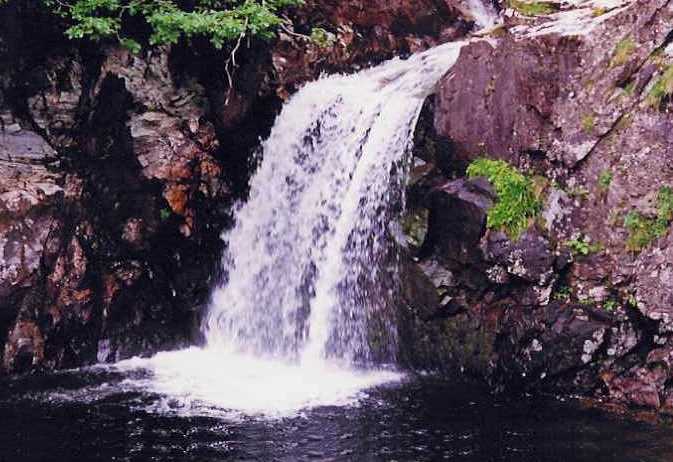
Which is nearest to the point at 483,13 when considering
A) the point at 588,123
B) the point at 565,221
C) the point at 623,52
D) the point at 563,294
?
the point at 623,52

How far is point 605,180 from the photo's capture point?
8180 mm

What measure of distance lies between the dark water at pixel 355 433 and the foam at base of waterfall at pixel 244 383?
0.28 metres

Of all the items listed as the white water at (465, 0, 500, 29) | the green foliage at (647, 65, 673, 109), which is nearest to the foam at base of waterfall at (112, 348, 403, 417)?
the green foliage at (647, 65, 673, 109)

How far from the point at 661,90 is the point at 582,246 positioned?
2.03 meters

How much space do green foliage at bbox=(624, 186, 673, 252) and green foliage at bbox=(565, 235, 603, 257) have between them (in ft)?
1.18

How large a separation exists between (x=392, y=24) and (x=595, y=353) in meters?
8.15

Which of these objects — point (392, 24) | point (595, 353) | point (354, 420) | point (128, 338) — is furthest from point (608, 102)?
point (128, 338)

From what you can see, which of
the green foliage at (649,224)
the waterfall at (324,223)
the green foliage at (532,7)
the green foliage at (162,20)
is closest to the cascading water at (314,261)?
the waterfall at (324,223)

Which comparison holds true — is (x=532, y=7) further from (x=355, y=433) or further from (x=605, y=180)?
(x=355, y=433)

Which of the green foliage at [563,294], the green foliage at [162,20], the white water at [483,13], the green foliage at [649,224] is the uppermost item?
the white water at [483,13]

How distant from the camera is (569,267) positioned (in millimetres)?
8203

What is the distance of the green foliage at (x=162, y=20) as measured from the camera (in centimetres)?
1008

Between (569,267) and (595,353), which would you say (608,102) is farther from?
(595,353)

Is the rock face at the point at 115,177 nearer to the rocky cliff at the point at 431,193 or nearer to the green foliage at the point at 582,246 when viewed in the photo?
the rocky cliff at the point at 431,193
